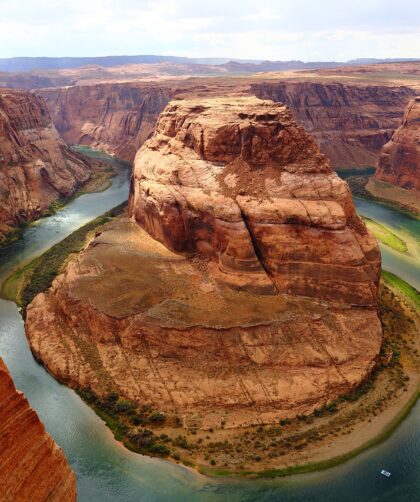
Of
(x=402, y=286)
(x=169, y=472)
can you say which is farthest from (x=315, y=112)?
(x=169, y=472)

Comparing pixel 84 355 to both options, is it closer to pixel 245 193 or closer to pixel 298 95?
pixel 245 193

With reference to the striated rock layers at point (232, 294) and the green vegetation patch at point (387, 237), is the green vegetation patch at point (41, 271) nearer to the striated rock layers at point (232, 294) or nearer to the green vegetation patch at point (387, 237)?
the striated rock layers at point (232, 294)

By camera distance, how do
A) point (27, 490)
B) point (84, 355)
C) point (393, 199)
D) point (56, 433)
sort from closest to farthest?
1. point (27, 490)
2. point (56, 433)
3. point (84, 355)
4. point (393, 199)

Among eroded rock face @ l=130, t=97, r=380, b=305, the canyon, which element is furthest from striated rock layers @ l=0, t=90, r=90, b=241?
eroded rock face @ l=130, t=97, r=380, b=305

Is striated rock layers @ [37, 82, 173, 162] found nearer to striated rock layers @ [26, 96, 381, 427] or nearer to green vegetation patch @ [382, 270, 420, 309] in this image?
striated rock layers @ [26, 96, 381, 427]

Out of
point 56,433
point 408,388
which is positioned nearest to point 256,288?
point 408,388
